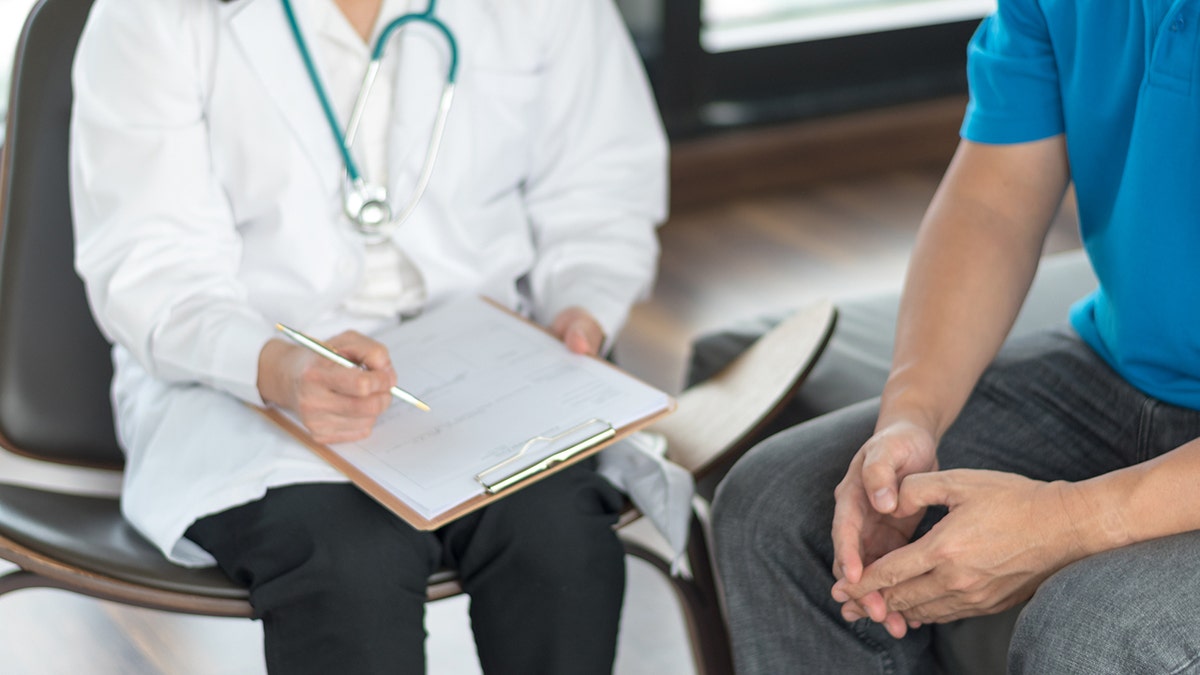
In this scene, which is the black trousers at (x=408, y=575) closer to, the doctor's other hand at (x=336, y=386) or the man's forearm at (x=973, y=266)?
the doctor's other hand at (x=336, y=386)

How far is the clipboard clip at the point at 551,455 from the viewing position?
1208 millimetres

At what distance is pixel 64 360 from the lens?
1511 millimetres

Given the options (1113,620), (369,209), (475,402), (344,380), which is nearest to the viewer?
(1113,620)

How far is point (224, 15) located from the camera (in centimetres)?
138

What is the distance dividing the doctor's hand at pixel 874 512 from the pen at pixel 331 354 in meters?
0.41

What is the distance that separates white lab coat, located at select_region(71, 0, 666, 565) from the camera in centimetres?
134

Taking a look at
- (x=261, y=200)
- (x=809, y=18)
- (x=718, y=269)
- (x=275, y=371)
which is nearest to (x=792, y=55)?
(x=809, y=18)

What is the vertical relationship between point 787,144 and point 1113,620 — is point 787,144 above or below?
below

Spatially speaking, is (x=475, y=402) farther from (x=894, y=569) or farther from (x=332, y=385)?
(x=894, y=569)

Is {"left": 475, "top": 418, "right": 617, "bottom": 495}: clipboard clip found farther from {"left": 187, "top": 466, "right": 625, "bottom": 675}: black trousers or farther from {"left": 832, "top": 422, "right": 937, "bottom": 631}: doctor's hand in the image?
{"left": 832, "top": 422, "right": 937, "bottom": 631}: doctor's hand

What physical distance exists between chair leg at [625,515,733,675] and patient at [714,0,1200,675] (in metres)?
0.11

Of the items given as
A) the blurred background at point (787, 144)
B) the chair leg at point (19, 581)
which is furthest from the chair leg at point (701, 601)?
the blurred background at point (787, 144)

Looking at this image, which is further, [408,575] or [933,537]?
[408,575]

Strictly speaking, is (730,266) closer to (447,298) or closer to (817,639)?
(447,298)
